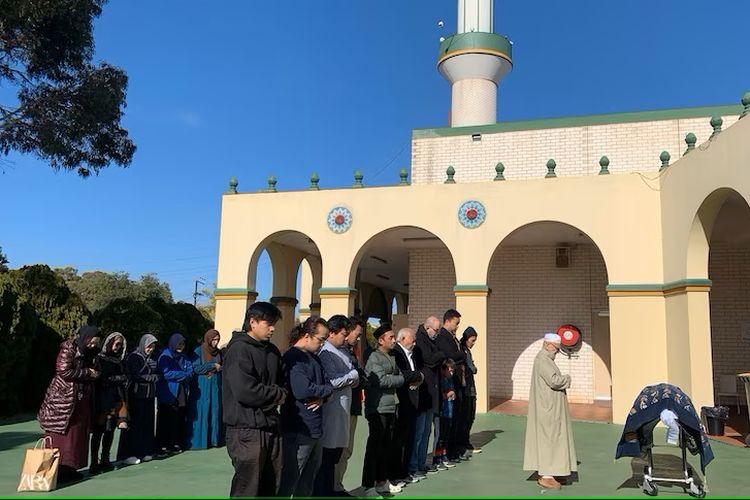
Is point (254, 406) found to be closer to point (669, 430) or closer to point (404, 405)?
point (404, 405)

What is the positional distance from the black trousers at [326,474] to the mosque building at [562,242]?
22.7 ft

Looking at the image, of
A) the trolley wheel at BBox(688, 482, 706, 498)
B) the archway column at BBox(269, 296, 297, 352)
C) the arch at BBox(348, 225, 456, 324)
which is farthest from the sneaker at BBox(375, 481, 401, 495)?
the archway column at BBox(269, 296, 297, 352)

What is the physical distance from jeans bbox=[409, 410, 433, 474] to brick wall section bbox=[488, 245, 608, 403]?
769 cm

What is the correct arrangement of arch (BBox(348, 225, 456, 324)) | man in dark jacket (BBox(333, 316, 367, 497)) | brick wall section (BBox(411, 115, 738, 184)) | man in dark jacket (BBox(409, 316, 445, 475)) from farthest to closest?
arch (BBox(348, 225, 456, 324)) < brick wall section (BBox(411, 115, 738, 184)) < man in dark jacket (BBox(409, 316, 445, 475)) < man in dark jacket (BBox(333, 316, 367, 497))

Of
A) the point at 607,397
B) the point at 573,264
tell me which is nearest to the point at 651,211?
the point at 573,264

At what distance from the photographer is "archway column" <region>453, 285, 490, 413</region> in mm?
11523

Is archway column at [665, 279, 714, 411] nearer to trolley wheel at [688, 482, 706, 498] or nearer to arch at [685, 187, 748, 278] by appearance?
arch at [685, 187, 748, 278]

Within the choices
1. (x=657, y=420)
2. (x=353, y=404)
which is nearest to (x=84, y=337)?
(x=353, y=404)

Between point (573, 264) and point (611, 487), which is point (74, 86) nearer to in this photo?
point (573, 264)

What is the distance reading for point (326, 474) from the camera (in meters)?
4.96

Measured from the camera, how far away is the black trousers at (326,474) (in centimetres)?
490

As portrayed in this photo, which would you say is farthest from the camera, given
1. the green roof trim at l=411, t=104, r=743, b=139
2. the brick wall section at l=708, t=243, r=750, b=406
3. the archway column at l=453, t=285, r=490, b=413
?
the green roof trim at l=411, t=104, r=743, b=139

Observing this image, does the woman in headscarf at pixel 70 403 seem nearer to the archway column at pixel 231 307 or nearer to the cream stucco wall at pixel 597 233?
the cream stucco wall at pixel 597 233

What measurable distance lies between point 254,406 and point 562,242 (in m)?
11.2
